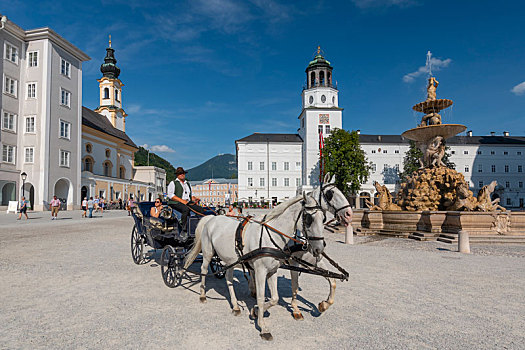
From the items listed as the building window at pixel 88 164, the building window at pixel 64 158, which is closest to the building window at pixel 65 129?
the building window at pixel 64 158

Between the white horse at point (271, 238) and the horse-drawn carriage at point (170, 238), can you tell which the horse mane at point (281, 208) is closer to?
the white horse at point (271, 238)

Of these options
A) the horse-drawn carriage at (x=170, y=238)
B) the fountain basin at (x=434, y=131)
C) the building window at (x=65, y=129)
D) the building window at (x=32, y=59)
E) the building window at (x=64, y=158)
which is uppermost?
the building window at (x=32, y=59)

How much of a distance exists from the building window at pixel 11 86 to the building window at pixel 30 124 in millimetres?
2772

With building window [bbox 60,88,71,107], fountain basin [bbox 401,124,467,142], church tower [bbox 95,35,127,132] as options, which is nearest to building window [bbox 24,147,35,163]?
building window [bbox 60,88,71,107]

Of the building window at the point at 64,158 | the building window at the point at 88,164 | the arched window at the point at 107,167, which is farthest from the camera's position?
the arched window at the point at 107,167

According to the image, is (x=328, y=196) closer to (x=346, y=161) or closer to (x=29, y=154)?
(x=29, y=154)

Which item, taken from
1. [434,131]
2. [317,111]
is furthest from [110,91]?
[434,131]

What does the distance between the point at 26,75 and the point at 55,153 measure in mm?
9363

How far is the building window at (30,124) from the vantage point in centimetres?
3659

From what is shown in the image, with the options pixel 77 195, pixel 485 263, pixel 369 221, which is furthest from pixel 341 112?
pixel 485 263

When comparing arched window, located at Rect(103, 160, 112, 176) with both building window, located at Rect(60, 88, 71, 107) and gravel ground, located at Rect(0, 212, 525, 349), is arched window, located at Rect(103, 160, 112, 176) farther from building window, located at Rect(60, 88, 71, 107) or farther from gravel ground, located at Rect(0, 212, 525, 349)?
gravel ground, located at Rect(0, 212, 525, 349)

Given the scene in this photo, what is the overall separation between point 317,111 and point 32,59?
5172 cm

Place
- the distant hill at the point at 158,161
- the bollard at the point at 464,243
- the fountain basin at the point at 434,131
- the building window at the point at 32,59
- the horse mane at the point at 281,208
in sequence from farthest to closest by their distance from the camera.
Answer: the distant hill at the point at 158,161 < the building window at the point at 32,59 < the fountain basin at the point at 434,131 < the bollard at the point at 464,243 < the horse mane at the point at 281,208

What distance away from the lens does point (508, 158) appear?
249ft
